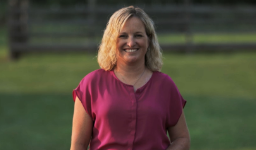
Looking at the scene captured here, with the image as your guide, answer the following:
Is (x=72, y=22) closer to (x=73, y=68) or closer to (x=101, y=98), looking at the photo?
(x=73, y=68)

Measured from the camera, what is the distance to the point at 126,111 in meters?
2.46

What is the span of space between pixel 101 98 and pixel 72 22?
38.0 ft

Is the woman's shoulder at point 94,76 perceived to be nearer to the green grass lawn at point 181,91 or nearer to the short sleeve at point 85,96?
the short sleeve at point 85,96

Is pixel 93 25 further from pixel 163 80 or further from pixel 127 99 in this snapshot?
pixel 127 99

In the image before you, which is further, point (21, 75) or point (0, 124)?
point (21, 75)

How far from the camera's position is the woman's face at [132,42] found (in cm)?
253

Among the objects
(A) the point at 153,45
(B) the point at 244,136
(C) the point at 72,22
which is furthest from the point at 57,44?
(A) the point at 153,45

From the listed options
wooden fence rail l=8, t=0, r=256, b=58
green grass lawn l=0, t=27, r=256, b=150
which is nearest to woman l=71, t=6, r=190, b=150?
green grass lawn l=0, t=27, r=256, b=150

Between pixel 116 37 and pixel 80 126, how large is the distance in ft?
1.73

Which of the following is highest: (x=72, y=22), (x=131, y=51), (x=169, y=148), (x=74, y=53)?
(x=131, y=51)

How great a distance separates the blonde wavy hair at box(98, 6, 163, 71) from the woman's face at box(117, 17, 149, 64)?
0.02m

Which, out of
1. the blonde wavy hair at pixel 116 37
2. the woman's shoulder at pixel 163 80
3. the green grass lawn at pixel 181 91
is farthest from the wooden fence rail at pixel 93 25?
the woman's shoulder at pixel 163 80

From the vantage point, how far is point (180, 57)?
1354cm

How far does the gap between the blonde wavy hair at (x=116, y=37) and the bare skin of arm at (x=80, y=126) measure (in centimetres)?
28
